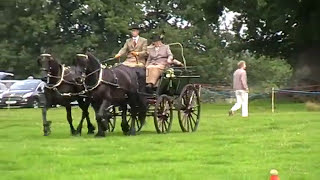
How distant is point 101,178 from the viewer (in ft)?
34.3

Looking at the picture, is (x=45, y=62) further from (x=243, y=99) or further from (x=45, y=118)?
(x=243, y=99)

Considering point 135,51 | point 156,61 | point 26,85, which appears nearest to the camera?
point 156,61

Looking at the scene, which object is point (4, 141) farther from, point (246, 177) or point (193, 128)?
point (246, 177)

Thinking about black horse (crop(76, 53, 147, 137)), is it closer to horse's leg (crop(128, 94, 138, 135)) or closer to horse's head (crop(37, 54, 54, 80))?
horse's leg (crop(128, 94, 138, 135))

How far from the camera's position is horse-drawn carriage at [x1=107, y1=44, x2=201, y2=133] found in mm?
18484

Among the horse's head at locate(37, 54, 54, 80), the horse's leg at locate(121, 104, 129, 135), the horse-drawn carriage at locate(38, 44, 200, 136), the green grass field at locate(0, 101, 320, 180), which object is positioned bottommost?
the green grass field at locate(0, 101, 320, 180)

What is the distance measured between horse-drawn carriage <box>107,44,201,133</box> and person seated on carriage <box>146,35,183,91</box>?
0.13 meters

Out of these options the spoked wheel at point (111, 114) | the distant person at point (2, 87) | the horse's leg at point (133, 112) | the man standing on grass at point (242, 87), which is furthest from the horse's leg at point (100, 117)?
the distant person at point (2, 87)

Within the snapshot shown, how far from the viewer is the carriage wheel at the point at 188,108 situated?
19.1 metres

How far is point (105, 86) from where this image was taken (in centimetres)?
1762

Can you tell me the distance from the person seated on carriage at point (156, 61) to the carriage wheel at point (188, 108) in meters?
0.84

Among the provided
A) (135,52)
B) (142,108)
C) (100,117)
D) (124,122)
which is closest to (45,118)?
(124,122)

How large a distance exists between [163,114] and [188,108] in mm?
1025

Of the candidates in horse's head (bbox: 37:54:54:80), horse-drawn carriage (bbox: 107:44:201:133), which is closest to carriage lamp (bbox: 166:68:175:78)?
horse-drawn carriage (bbox: 107:44:201:133)
